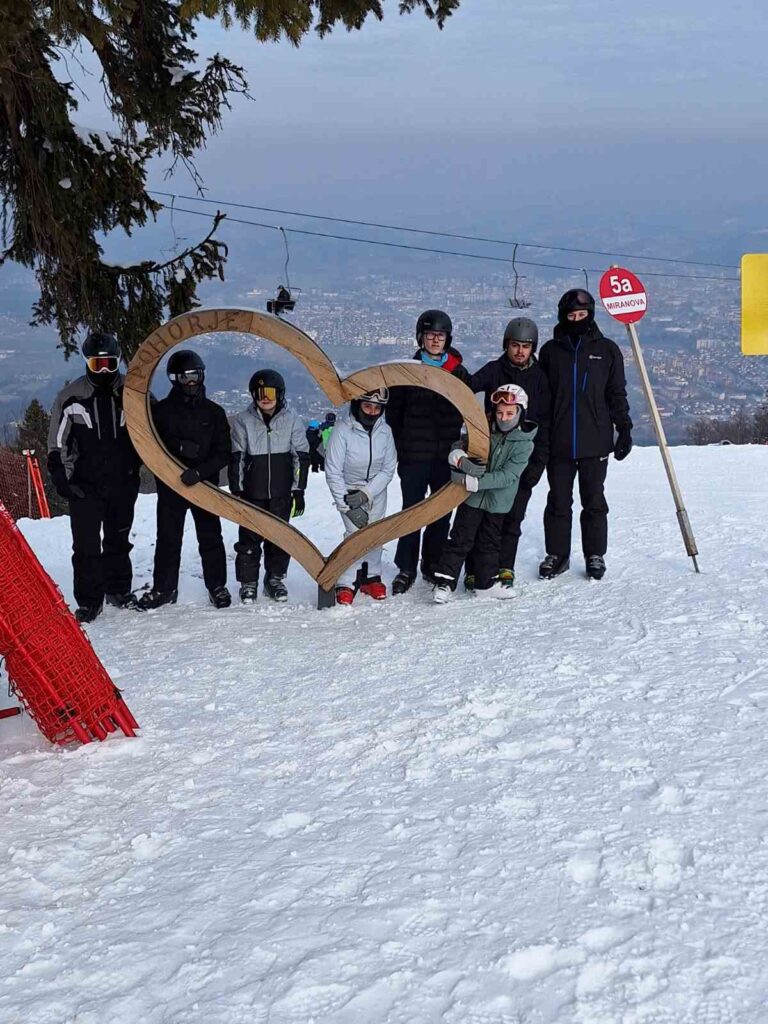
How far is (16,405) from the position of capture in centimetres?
5444

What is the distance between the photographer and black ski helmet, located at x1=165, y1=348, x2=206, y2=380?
711 cm

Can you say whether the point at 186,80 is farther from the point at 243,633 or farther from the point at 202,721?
the point at 202,721

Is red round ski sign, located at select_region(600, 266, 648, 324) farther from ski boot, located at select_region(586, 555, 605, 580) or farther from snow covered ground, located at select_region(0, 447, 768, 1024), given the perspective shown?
snow covered ground, located at select_region(0, 447, 768, 1024)

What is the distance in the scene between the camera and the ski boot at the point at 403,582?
7.71 m

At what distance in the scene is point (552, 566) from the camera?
7855 millimetres

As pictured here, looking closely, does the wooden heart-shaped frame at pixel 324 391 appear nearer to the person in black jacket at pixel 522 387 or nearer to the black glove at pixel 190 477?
the black glove at pixel 190 477

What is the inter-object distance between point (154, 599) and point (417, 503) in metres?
2.33

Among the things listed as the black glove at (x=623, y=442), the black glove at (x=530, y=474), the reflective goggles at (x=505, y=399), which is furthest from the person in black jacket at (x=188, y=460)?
the black glove at (x=623, y=442)

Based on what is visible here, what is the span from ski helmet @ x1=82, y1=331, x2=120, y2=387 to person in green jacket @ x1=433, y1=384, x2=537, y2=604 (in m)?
2.74

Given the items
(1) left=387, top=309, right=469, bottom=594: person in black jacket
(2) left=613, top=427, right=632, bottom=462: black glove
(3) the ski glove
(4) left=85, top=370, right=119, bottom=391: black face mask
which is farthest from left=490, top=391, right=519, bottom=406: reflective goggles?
(4) left=85, top=370, right=119, bottom=391: black face mask

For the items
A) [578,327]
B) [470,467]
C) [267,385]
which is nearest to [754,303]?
[578,327]

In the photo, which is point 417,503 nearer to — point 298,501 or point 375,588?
point 375,588

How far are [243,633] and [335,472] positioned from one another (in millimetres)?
1446

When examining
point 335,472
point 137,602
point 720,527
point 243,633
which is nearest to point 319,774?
point 243,633
